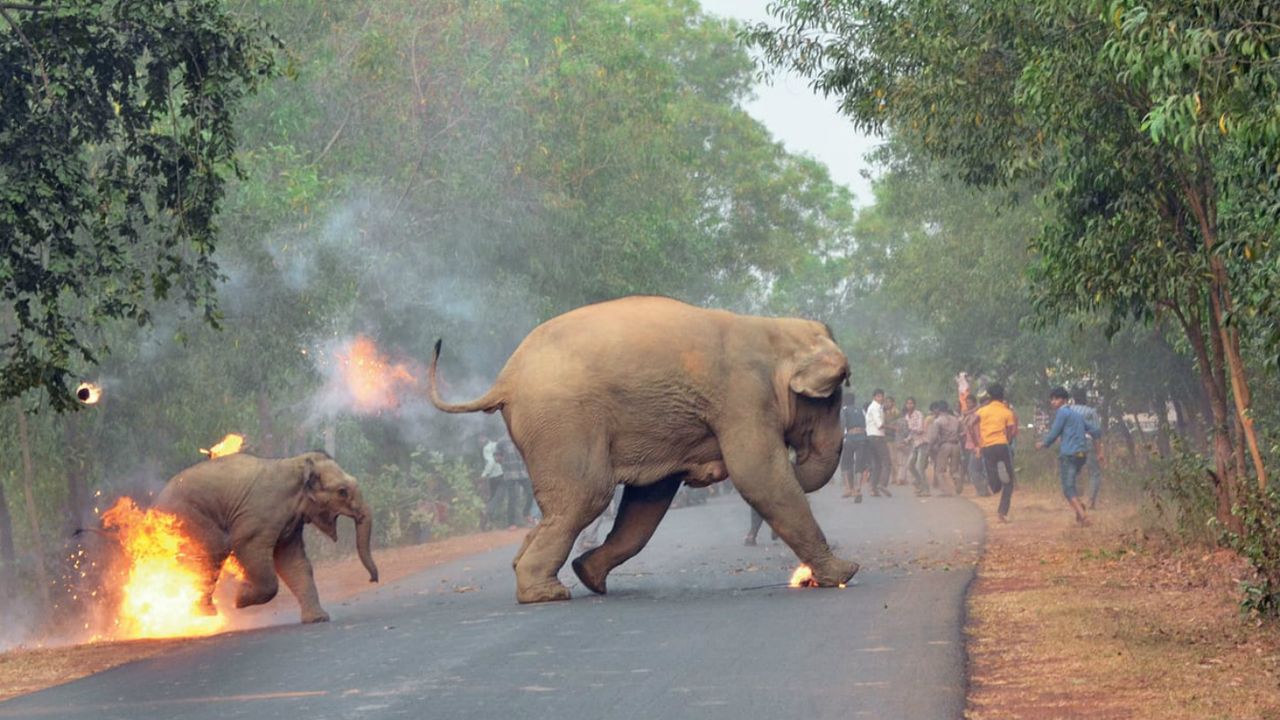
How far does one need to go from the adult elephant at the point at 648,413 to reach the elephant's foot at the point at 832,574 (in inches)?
0.4

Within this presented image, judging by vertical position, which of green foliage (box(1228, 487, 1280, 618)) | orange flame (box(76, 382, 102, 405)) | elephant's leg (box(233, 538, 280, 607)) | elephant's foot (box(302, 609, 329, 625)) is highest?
orange flame (box(76, 382, 102, 405))

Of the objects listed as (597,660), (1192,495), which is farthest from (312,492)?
(1192,495)

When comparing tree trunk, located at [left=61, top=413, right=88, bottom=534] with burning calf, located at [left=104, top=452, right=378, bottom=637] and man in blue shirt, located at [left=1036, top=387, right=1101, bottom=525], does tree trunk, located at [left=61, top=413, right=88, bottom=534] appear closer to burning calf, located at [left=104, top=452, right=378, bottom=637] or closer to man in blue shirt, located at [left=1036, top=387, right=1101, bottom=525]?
burning calf, located at [left=104, top=452, right=378, bottom=637]

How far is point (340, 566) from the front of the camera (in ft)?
73.7

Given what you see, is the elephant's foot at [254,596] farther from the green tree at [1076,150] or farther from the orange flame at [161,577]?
the green tree at [1076,150]

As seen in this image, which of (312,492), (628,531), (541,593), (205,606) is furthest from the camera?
(312,492)

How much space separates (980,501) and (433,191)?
1058 centimetres

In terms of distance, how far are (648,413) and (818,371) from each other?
1.49 meters

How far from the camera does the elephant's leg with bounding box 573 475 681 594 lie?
14.0 m

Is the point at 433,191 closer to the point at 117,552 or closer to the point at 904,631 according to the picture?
the point at 117,552

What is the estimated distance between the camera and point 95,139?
41.0 feet

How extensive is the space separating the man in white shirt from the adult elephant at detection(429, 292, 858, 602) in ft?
53.9

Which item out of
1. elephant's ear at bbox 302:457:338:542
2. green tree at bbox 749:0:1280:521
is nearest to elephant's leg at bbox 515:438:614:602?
elephant's ear at bbox 302:457:338:542

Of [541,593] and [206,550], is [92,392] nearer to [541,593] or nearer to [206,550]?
[206,550]
